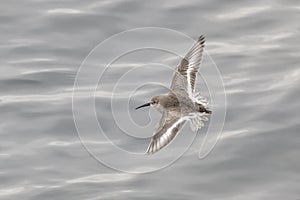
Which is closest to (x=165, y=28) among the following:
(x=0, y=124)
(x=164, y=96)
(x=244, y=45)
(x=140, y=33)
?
(x=140, y=33)

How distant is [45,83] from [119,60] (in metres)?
1.44

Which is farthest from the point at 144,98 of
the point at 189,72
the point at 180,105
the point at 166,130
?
the point at 166,130

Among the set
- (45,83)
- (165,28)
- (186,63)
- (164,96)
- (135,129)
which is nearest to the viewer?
(164,96)

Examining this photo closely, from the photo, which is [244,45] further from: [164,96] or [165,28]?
[164,96]

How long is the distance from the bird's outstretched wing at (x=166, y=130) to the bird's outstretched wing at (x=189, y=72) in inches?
23.0

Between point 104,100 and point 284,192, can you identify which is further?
point 104,100

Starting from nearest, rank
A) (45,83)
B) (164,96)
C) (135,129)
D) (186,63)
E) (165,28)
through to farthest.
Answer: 1. (164,96)
2. (186,63)
3. (135,129)
4. (45,83)
5. (165,28)

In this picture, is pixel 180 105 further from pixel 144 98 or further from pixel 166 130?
pixel 144 98

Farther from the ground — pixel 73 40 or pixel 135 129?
pixel 73 40

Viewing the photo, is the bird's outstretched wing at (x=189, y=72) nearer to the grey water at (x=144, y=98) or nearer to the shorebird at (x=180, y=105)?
the shorebird at (x=180, y=105)

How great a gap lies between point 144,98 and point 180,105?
3217mm

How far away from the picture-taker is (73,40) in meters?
17.3

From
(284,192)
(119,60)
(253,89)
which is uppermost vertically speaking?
(119,60)

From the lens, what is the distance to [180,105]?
1218 cm
